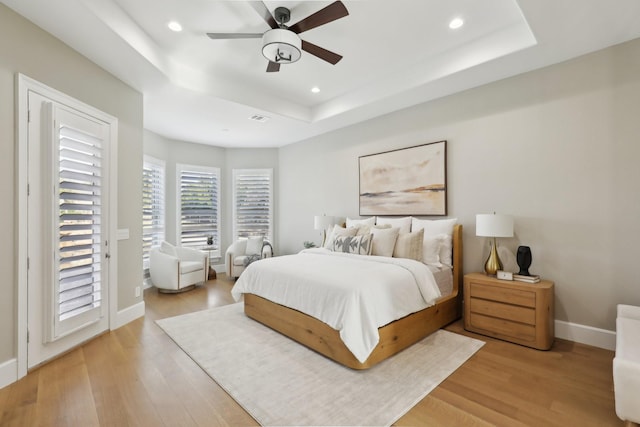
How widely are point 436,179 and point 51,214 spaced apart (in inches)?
164

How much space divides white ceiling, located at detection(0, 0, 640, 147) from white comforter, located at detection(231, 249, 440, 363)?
88.9 inches

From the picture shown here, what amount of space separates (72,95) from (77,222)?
1.21 m

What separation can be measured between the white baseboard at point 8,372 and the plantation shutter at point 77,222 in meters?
0.30

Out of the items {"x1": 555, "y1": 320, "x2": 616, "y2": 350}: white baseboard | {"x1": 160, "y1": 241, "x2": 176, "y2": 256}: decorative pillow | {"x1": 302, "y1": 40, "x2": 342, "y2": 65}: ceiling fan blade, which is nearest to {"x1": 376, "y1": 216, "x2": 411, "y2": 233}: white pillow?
{"x1": 555, "y1": 320, "x2": 616, "y2": 350}: white baseboard

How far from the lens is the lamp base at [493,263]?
10.9 feet

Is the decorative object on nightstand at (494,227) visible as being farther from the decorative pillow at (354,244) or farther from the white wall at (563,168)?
the decorative pillow at (354,244)

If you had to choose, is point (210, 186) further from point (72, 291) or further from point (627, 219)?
point (627, 219)

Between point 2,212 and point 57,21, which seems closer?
point 2,212

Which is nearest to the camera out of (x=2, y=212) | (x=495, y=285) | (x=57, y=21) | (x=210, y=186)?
(x=2, y=212)

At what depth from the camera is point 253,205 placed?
6863mm

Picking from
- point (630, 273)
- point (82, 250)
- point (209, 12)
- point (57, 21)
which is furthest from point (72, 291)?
point (630, 273)

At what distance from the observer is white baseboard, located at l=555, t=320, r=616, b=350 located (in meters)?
2.86

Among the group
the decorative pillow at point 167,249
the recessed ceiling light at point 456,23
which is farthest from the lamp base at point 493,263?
the decorative pillow at point 167,249

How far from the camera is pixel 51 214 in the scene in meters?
2.66
